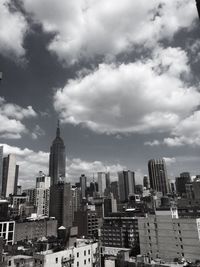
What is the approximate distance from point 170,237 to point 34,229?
367 feet

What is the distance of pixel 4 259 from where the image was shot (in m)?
58.7

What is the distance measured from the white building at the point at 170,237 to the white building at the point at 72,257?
4346cm

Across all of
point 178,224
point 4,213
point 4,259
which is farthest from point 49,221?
point 4,259

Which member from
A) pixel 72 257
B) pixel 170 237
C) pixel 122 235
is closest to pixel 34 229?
pixel 122 235

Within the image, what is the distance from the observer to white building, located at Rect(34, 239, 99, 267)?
5538 cm

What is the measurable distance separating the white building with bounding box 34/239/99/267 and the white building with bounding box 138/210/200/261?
4346cm

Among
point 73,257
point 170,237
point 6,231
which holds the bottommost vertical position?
point 170,237

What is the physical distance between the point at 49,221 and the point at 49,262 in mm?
141642

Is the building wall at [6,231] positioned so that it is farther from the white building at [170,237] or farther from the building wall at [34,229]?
the white building at [170,237]

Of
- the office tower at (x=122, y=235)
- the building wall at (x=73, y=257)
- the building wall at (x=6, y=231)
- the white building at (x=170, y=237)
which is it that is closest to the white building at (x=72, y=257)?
the building wall at (x=73, y=257)

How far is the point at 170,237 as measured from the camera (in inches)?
3910

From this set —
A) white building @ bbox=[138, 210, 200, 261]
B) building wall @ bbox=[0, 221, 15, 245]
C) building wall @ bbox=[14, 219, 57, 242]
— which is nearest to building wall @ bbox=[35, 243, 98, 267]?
white building @ bbox=[138, 210, 200, 261]

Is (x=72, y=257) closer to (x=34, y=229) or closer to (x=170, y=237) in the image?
(x=170, y=237)

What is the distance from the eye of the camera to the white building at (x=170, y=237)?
94000 millimetres
